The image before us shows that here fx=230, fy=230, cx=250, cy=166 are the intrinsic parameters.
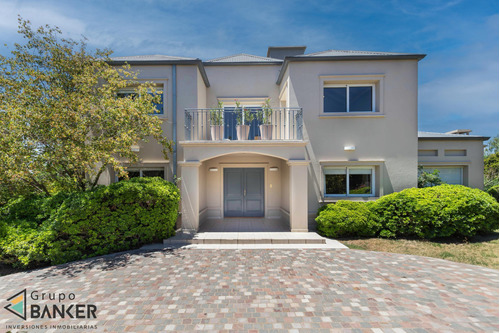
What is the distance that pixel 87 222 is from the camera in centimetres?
677

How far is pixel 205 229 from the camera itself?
9328mm

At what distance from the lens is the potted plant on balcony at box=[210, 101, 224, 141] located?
30.2ft

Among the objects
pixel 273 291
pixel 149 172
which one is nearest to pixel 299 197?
pixel 273 291

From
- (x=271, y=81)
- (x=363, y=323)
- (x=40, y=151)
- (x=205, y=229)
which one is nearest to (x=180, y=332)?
(x=363, y=323)

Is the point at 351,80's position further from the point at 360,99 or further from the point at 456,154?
the point at 456,154

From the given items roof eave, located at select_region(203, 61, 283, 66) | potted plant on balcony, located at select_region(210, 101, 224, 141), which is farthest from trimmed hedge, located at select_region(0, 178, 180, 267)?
roof eave, located at select_region(203, 61, 283, 66)

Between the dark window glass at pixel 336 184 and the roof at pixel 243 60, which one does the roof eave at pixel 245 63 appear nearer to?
the roof at pixel 243 60

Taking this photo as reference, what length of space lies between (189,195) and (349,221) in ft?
19.7

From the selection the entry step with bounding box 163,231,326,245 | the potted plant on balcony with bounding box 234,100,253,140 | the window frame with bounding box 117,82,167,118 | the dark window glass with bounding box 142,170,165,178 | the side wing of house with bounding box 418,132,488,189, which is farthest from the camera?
the side wing of house with bounding box 418,132,488,189

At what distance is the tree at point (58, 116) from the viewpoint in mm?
6500

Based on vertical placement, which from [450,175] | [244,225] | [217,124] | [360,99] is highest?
[360,99]

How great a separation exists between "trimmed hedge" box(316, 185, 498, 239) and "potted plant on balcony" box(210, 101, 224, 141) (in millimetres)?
5091

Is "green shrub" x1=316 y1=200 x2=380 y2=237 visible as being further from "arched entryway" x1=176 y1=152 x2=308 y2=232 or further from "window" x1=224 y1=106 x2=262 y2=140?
"window" x1=224 y1=106 x2=262 y2=140

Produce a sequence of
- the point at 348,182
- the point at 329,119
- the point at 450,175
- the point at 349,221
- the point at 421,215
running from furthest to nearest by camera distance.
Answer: the point at 450,175 → the point at 348,182 → the point at 329,119 → the point at 349,221 → the point at 421,215
